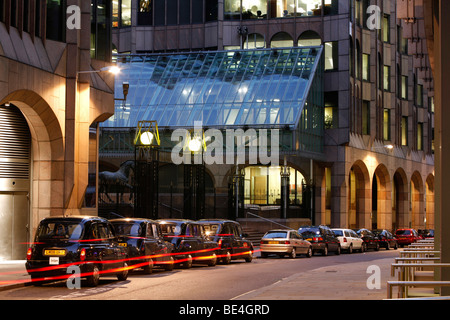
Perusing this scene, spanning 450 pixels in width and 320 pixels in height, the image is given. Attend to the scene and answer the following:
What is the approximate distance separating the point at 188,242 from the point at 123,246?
17.0 ft

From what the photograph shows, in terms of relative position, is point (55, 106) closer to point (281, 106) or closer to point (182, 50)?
point (281, 106)

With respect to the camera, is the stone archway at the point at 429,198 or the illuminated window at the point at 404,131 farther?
the stone archway at the point at 429,198

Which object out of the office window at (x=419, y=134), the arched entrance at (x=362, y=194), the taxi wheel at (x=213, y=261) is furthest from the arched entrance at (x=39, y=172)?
the office window at (x=419, y=134)

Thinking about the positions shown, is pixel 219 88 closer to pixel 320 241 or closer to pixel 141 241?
pixel 320 241

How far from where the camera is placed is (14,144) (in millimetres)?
29844

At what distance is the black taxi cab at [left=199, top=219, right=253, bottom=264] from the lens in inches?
1260

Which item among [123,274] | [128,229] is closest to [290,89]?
[128,229]

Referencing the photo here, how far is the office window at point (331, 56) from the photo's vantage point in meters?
63.4

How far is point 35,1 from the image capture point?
29.3m

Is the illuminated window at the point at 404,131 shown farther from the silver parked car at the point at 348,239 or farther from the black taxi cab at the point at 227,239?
the black taxi cab at the point at 227,239

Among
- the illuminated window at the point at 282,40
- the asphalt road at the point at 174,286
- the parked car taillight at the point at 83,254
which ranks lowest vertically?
the asphalt road at the point at 174,286

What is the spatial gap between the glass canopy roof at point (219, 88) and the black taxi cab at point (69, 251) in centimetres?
3296

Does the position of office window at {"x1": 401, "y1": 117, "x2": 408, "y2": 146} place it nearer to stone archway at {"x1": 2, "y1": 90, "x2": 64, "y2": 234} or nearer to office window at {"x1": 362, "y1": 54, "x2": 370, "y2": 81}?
office window at {"x1": 362, "y1": 54, "x2": 370, "y2": 81}

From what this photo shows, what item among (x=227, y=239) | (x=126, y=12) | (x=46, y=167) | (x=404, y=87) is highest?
(x=126, y=12)
